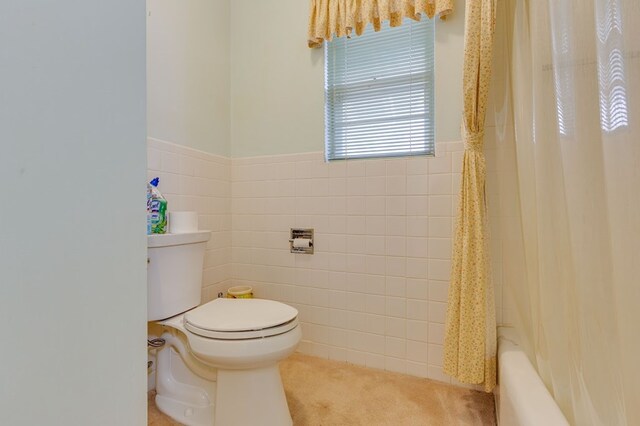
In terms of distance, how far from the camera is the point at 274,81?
1949 millimetres

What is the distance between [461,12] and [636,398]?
169 centimetres

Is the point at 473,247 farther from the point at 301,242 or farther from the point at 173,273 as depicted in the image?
the point at 173,273

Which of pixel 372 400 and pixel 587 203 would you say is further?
pixel 372 400

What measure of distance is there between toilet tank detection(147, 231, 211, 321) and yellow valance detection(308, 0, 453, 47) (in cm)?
130

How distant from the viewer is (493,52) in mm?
1331

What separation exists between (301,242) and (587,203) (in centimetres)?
142

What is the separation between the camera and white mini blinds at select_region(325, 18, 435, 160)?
65.1 inches

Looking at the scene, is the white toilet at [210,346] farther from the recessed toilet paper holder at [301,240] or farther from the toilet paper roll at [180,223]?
the recessed toilet paper holder at [301,240]

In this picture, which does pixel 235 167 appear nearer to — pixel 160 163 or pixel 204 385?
pixel 160 163

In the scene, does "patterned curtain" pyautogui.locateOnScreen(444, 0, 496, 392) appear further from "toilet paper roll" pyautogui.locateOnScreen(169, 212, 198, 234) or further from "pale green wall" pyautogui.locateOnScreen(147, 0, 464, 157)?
"toilet paper roll" pyautogui.locateOnScreen(169, 212, 198, 234)

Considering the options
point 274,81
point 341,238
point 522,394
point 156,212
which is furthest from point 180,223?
point 522,394

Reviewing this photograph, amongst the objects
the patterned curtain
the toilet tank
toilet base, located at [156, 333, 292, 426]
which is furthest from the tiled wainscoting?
toilet base, located at [156, 333, 292, 426]

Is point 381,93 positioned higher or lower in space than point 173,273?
higher

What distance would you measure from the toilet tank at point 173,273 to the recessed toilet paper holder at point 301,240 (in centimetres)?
56
